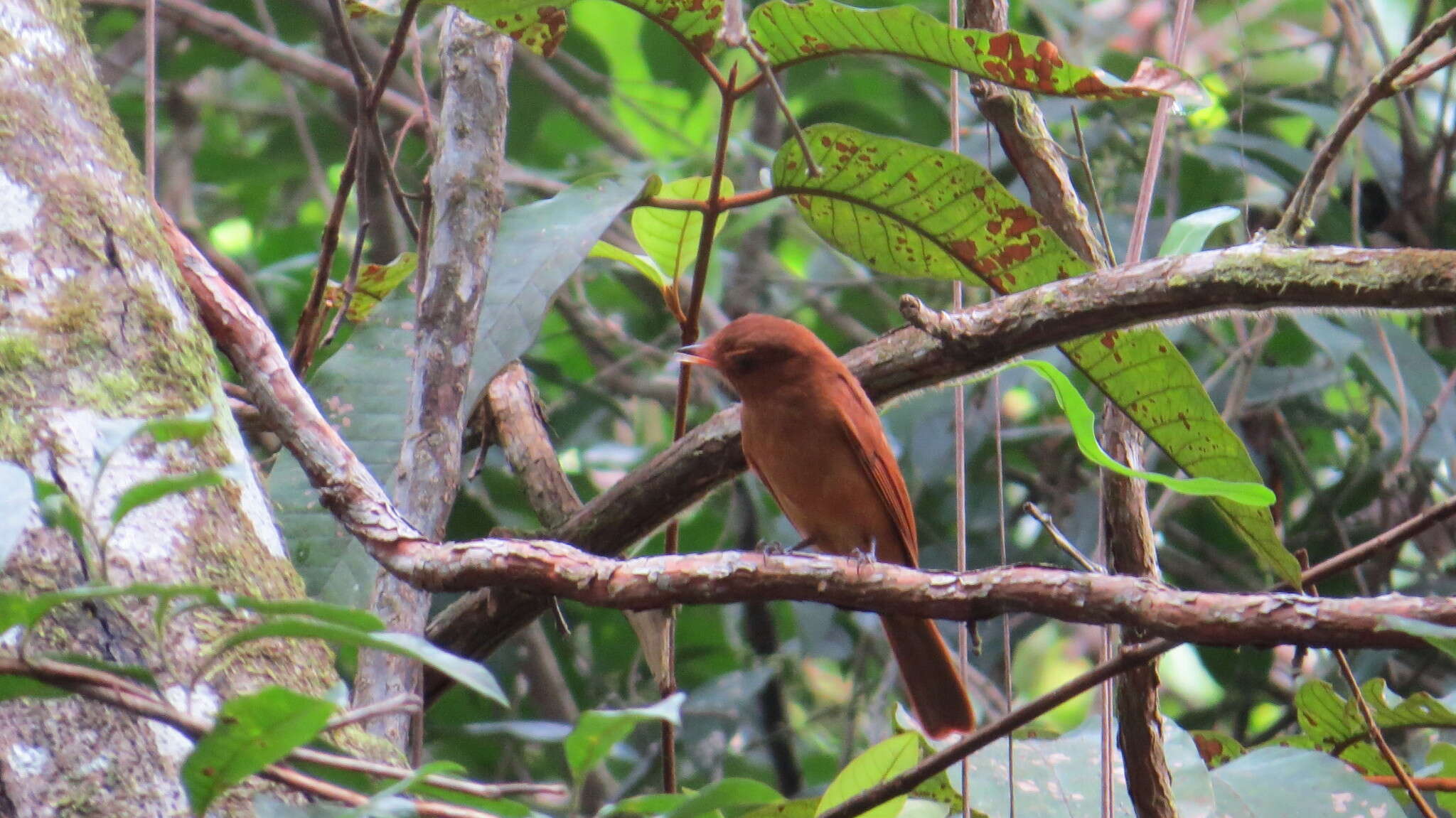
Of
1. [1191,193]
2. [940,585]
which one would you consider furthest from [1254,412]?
[940,585]

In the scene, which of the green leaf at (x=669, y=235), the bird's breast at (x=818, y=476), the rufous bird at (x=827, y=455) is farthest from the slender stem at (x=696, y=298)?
the rufous bird at (x=827, y=455)

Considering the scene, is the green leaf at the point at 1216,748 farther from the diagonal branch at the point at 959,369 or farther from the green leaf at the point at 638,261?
the green leaf at the point at 638,261

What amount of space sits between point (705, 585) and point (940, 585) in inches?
10.6

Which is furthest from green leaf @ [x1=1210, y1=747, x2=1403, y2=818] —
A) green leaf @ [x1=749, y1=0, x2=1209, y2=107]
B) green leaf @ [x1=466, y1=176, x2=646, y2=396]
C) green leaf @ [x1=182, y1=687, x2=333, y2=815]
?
green leaf @ [x1=182, y1=687, x2=333, y2=815]

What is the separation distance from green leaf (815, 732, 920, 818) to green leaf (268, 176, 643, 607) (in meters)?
0.89

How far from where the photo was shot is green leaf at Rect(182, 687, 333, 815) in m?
1.07

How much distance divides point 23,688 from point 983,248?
1.45m

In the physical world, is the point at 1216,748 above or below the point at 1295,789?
above

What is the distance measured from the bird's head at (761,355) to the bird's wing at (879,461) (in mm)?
150

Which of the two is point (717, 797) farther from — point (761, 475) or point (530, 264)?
point (761, 475)

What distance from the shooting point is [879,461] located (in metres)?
3.40

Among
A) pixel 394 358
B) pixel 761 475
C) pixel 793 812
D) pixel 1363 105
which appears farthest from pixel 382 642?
pixel 761 475

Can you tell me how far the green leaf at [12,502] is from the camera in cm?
101

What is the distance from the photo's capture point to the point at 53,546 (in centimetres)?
150
